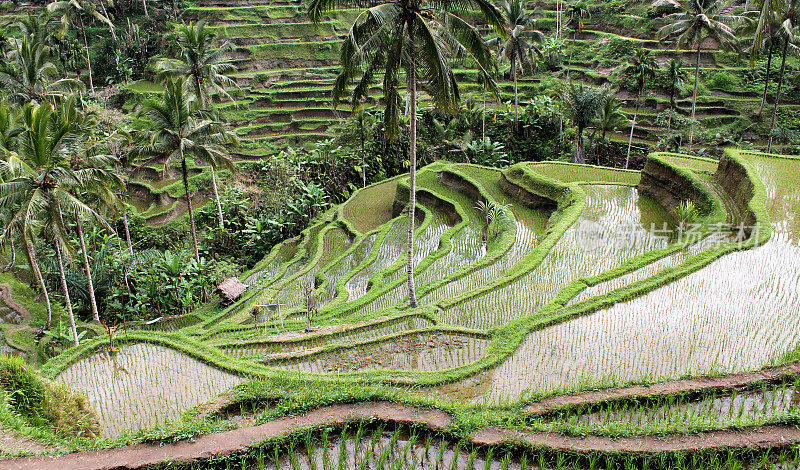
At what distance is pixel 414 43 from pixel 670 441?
7505mm

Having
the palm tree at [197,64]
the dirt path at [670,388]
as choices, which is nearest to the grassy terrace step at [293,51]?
the palm tree at [197,64]

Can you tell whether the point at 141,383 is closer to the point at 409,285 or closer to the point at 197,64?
the point at 409,285

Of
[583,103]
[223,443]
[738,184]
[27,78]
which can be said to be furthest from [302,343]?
[583,103]

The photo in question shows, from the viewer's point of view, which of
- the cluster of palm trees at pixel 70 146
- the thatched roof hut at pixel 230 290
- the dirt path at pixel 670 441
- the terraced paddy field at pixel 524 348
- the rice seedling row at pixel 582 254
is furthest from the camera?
the thatched roof hut at pixel 230 290

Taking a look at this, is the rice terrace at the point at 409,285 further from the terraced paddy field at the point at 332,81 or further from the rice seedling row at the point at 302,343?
the terraced paddy field at the point at 332,81

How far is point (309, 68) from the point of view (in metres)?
37.1

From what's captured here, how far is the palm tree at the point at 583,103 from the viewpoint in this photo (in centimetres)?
2180

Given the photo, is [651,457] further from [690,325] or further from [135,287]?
[135,287]

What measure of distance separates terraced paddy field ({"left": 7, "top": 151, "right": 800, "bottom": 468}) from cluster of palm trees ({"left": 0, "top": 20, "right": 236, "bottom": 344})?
346 centimetres

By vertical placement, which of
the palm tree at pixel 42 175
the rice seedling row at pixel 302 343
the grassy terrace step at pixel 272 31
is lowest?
the rice seedling row at pixel 302 343

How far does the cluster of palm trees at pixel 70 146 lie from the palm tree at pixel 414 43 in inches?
241

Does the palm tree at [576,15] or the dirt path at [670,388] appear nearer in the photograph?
the dirt path at [670,388]

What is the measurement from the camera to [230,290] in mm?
14914

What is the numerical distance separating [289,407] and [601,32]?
39.7 meters
